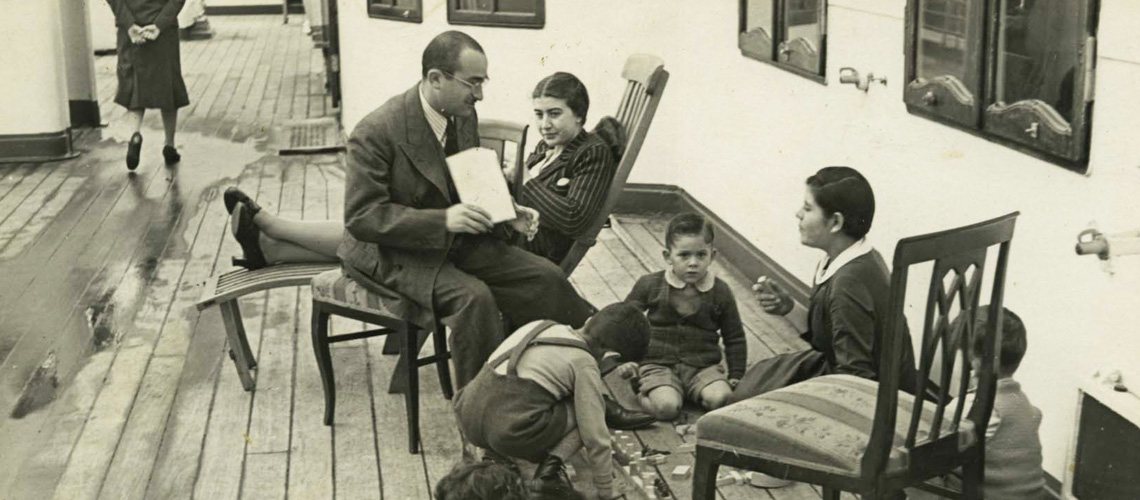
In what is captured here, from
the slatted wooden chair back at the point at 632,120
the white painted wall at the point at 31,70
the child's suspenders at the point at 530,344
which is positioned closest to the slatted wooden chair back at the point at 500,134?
the slatted wooden chair back at the point at 632,120

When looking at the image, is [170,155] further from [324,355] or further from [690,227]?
[690,227]

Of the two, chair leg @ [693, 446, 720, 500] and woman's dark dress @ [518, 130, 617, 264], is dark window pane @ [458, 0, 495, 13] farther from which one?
chair leg @ [693, 446, 720, 500]

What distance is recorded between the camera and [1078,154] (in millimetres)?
3428

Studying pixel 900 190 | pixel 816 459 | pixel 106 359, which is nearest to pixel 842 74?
pixel 900 190

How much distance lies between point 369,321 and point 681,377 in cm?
100

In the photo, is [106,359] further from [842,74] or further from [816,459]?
[816,459]

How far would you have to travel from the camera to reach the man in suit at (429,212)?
411cm

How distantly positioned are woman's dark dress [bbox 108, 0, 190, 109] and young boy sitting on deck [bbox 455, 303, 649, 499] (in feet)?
19.6

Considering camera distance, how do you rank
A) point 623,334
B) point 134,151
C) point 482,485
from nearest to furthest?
1. point 482,485
2. point 623,334
3. point 134,151

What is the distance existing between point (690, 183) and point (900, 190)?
2689 millimetres

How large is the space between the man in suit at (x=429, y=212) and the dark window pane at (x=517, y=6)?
3.33m

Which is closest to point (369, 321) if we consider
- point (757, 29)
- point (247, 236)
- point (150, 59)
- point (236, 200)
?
point (247, 236)

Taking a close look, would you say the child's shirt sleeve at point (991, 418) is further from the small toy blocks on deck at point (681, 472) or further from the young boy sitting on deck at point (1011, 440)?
the small toy blocks on deck at point (681, 472)

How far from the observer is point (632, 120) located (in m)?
4.98
